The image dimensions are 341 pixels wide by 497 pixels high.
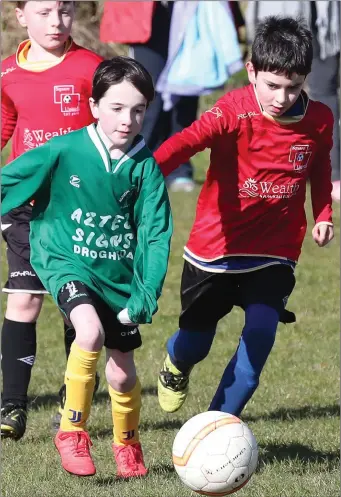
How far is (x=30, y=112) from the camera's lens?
6309 millimetres

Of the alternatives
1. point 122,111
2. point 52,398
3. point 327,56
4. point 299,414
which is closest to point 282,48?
point 122,111

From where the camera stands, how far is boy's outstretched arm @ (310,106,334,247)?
19.3ft

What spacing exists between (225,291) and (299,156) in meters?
0.76

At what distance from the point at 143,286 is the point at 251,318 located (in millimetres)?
761

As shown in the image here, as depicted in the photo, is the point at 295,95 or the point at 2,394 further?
the point at 2,394

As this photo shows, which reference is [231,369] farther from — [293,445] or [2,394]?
[2,394]

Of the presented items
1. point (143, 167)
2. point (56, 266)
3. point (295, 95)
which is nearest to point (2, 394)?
point (56, 266)

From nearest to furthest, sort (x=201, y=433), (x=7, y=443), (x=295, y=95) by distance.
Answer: (x=201, y=433)
(x=295, y=95)
(x=7, y=443)

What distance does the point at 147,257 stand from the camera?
5.22 metres

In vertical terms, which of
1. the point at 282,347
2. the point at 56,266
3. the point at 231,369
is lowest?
the point at 282,347

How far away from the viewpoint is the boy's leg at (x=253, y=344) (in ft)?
18.7

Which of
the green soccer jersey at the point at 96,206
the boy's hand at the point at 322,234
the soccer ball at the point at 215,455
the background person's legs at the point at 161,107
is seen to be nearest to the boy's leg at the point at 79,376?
the green soccer jersey at the point at 96,206

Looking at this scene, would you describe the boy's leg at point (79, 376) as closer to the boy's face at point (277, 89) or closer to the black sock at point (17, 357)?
the black sock at point (17, 357)

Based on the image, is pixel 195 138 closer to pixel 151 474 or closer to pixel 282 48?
pixel 282 48
